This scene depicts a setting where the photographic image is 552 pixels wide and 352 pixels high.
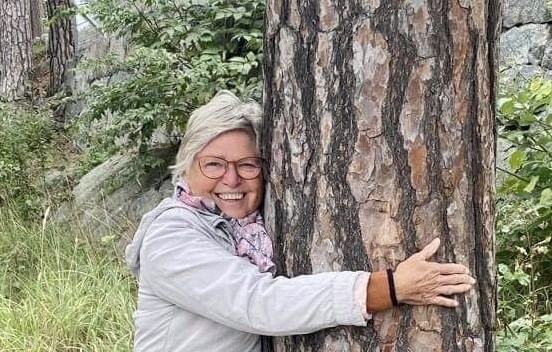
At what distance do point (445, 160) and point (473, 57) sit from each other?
10.4 inches

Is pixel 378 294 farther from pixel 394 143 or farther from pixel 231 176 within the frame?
pixel 231 176

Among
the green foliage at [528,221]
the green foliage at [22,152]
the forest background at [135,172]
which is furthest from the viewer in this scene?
the green foliage at [22,152]

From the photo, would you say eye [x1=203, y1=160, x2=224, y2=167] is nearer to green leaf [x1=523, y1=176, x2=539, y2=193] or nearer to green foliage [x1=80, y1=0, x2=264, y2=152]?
green leaf [x1=523, y1=176, x2=539, y2=193]

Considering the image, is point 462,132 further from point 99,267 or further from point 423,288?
point 99,267

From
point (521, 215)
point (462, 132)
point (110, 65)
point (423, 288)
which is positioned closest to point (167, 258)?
point (423, 288)

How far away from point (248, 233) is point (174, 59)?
137 inches

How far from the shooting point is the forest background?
12.1 feet

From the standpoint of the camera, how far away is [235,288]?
1.97 meters

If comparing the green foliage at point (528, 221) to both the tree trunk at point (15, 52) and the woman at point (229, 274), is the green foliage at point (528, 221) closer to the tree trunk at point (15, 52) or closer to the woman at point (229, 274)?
the woman at point (229, 274)

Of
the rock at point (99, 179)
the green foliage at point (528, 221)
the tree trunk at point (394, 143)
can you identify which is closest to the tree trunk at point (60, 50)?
the rock at point (99, 179)

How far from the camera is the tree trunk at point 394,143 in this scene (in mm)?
1892

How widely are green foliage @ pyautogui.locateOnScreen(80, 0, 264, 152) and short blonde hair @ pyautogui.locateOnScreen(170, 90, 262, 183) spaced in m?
2.79

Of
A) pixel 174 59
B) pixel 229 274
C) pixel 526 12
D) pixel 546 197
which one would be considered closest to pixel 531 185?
pixel 546 197

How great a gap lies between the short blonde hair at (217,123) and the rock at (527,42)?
554cm
